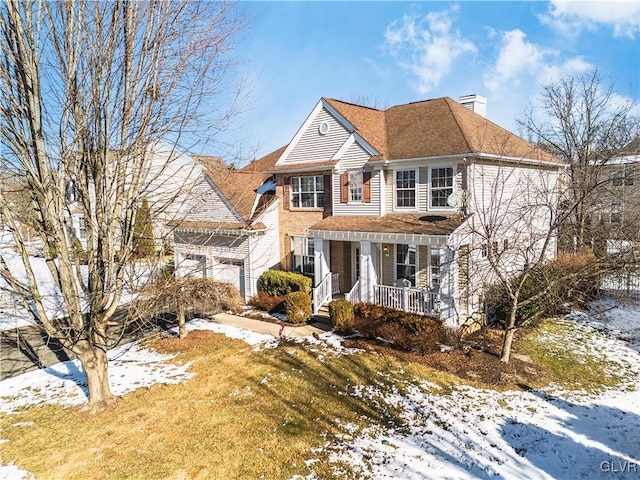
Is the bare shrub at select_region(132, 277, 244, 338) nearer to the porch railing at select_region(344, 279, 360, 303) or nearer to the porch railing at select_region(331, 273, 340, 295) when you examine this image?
the porch railing at select_region(331, 273, 340, 295)

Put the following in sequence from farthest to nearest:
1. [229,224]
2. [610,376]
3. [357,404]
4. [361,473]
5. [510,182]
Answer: [229,224] < [510,182] < [610,376] < [357,404] < [361,473]

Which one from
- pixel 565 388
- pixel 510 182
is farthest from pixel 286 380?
pixel 510 182

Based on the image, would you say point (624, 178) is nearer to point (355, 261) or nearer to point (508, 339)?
point (508, 339)

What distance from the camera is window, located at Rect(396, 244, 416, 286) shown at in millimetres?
15219

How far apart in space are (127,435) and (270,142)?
273 inches

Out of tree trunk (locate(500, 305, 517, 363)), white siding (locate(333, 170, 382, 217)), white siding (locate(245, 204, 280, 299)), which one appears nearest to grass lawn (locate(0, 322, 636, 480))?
tree trunk (locate(500, 305, 517, 363))

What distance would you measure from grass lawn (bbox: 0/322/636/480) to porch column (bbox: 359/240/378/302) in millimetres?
3357

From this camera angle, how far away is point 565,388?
379 inches

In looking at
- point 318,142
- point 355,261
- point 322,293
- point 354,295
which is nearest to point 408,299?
point 354,295

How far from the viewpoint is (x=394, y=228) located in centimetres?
1393

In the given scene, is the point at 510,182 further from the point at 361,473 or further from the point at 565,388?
the point at 361,473

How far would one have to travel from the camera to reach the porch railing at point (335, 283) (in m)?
17.0

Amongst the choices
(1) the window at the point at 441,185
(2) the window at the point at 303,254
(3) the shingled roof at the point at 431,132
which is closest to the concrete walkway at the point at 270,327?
(2) the window at the point at 303,254

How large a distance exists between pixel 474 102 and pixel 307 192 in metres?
9.38
